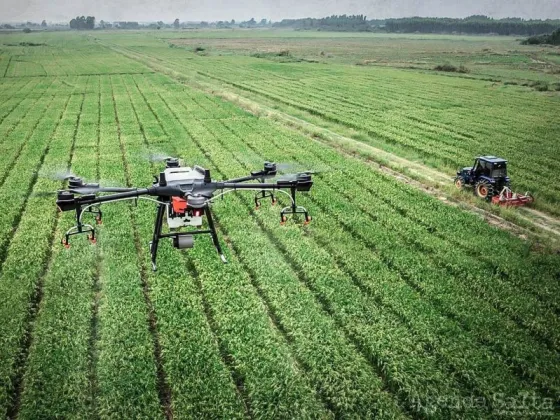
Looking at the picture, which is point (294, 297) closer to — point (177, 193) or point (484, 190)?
point (177, 193)

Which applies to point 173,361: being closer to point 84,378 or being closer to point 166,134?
point 84,378

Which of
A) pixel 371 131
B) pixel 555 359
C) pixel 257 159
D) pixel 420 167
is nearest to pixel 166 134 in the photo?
pixel 257 159

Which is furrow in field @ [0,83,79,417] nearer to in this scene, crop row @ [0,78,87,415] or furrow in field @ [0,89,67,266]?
crop row @ [0,78,87,415]

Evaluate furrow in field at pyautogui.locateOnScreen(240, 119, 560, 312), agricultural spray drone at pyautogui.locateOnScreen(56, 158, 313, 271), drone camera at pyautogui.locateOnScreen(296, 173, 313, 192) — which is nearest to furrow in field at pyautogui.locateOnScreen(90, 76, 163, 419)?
agricultural spray drone at pyautogui.locateOnScreen(56, 158, 313, 271)

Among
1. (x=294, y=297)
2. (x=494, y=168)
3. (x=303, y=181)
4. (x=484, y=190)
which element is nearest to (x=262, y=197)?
(x=303, y=181)

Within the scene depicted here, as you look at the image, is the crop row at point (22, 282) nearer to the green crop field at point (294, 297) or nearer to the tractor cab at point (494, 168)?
the green crop field at point (294, 297)

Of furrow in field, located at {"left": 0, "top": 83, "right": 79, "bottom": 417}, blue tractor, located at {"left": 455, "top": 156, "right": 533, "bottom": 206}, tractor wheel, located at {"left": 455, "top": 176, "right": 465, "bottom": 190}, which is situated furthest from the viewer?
tractor wheel, located at {"left": 455, "top": 176, "right": 465, "bottom": 190}

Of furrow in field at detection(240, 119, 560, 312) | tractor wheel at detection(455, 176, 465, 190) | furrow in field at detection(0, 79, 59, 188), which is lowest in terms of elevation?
furrow in field at detection(240, 119, 560, 312)
